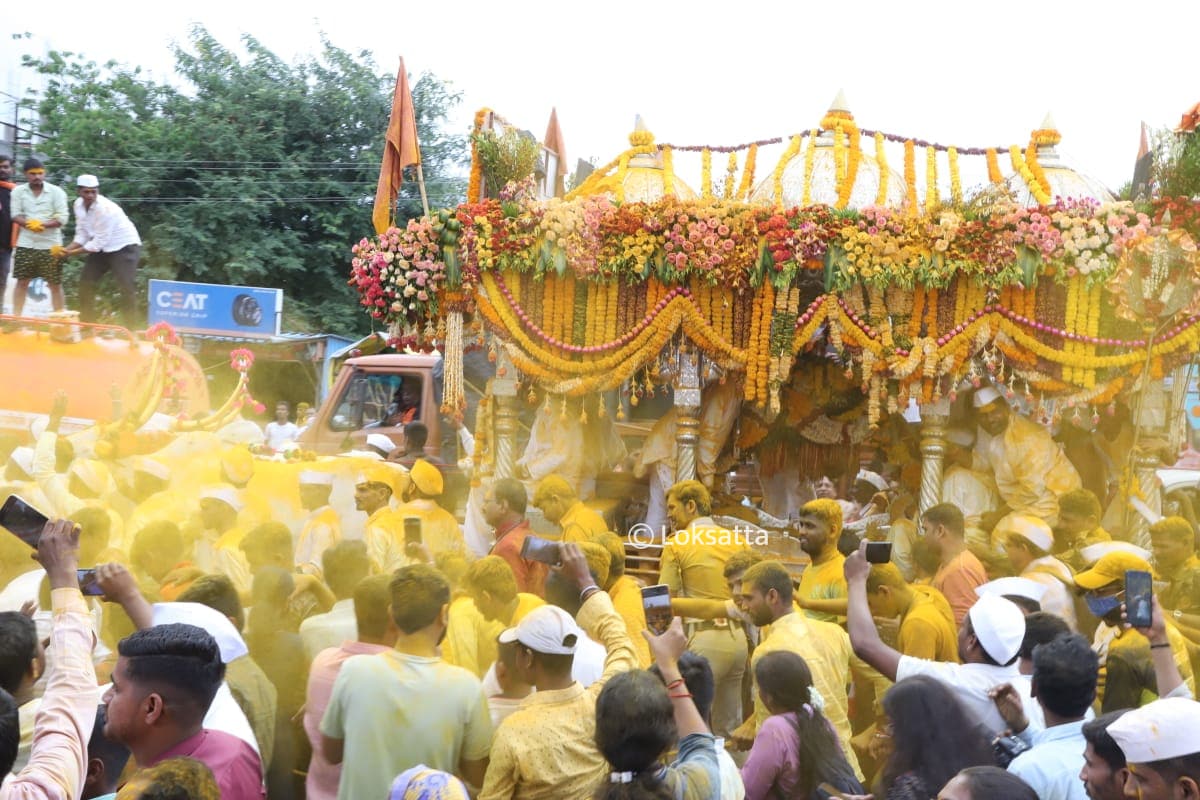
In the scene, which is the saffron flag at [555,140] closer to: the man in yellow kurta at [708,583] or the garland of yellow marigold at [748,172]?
the garland of yellow marigold at [748,172]

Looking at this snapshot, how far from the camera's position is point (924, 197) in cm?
1046

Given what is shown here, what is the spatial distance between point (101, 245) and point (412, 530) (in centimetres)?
626

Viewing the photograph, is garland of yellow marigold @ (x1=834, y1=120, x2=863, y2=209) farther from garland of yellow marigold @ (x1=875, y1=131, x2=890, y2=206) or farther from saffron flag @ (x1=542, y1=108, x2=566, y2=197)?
saffron flag @ (x1=542, y1=108, x2=566, y2=197)

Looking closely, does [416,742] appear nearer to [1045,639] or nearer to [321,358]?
[1045,639]

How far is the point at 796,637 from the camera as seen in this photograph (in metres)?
4.95

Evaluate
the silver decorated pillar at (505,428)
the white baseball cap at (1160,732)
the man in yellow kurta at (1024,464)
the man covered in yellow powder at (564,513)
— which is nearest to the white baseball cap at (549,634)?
the white baseball cap at (1160,732)

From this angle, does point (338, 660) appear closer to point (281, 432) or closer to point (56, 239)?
point (56, 239)

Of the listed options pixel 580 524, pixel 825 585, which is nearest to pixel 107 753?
pixel 825 585

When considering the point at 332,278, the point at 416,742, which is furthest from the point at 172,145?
the point at 416,742

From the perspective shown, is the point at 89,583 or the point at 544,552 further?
the point at 544,552

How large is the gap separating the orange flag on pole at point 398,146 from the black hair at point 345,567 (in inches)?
201

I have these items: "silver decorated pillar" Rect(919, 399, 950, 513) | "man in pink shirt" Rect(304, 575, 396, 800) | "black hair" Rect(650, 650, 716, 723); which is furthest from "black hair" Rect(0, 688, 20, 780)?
"silver decorated pillar" Rect(919, 399, 950, 513)

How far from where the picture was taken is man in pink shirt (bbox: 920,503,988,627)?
6629mm

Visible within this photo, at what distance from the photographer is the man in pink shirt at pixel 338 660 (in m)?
4.32
